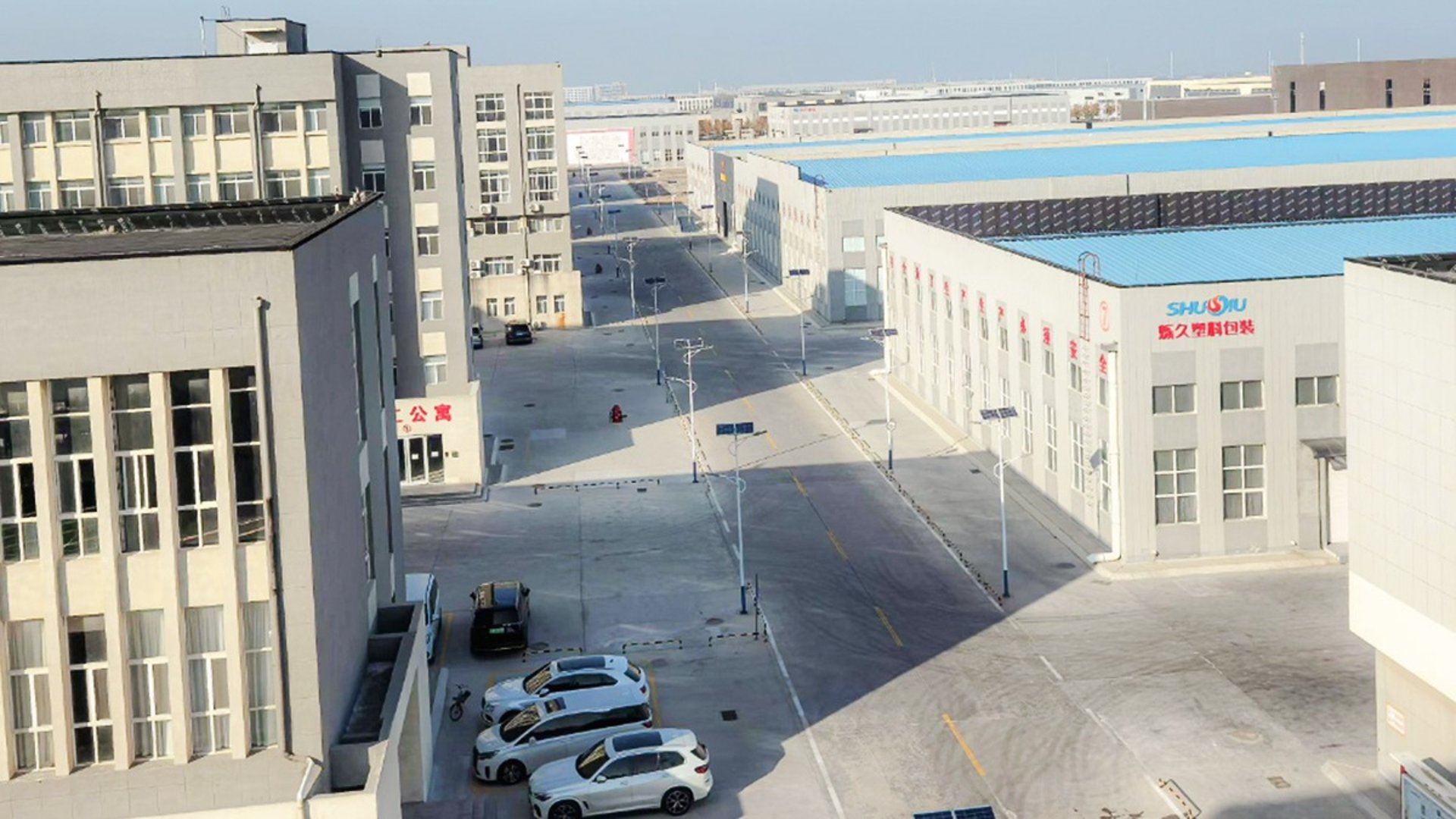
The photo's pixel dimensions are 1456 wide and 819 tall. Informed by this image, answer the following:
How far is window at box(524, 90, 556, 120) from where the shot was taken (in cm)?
12950

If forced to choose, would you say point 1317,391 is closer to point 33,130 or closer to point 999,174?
point 33,130

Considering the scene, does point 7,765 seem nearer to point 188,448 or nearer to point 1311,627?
point 188,448

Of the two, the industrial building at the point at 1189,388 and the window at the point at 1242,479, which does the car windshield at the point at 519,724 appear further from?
the window at the point at 1242,479

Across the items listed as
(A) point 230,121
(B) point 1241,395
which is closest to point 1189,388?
(B) point 1241,395

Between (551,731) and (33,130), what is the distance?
36559 millimetres

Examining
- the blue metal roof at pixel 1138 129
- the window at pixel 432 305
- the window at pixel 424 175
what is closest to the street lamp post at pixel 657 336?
the window at pixel 432 305

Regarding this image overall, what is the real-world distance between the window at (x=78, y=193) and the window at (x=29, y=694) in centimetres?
3961

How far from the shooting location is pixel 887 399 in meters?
82.2

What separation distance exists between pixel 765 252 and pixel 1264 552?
103 m

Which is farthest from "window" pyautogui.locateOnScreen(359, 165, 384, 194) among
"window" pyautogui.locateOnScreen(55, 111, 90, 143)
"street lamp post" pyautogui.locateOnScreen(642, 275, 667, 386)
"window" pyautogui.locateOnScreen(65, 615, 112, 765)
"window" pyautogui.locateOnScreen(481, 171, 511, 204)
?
"window" pyautogui.locateOnScreen(481, 171, 511, 204)

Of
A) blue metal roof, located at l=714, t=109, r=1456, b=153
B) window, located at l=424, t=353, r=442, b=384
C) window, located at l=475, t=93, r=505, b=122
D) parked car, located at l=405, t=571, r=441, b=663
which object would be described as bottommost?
parked car, located at l=405, t=571, r=441, b=663

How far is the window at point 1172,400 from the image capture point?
60688mm

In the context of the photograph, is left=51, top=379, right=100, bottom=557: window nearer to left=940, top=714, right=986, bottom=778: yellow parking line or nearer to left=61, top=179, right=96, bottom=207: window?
left=940, top=714, right=986, bottom=778: yellow parking line

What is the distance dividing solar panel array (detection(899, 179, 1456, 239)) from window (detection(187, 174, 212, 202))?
47807mm
